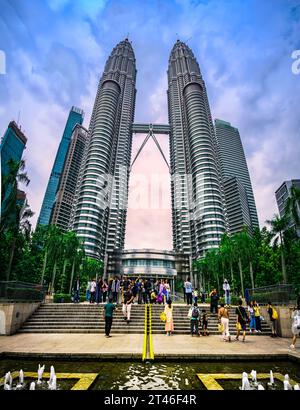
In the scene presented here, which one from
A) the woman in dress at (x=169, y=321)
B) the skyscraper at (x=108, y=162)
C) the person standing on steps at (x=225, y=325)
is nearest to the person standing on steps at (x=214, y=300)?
the person standing on steps at (x=225, y=325)

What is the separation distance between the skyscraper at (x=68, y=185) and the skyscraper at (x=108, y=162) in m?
30.4

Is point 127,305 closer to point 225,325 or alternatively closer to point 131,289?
point 131,289

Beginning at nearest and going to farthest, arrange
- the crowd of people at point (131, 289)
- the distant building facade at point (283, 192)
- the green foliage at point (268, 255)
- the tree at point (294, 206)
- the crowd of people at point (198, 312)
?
1. the crowd of people at point (198, 312)
2. the crowd of people at point (131, 289)
3. the tree at point (294, 206)
4. the green foliage at point (268, 255)
5. the distant building facade at point (283, 192)

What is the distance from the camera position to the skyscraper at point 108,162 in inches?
4218

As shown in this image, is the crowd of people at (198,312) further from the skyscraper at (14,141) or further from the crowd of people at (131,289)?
the skyscraper at (14,141)

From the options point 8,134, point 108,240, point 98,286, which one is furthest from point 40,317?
point 108,240

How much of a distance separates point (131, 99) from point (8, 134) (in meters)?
111

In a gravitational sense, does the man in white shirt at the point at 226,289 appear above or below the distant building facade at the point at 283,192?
below

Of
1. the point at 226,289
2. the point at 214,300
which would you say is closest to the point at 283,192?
the point at 226,289

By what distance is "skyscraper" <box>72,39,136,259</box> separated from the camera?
351ft

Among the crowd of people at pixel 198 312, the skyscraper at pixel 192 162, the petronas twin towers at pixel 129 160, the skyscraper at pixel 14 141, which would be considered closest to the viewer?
the crowd of people at pixel 198 312

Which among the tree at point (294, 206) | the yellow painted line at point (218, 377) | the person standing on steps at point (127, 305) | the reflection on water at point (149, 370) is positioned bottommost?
the reflection on water at point (149, 370)

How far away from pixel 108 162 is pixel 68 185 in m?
44.9

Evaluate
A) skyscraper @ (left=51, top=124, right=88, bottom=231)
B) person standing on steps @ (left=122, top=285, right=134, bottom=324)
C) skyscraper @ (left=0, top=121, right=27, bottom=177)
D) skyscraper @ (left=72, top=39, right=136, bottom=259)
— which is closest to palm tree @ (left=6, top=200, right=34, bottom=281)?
person standing on steps @ (left=122, top=285, right=134, bottom=324)
